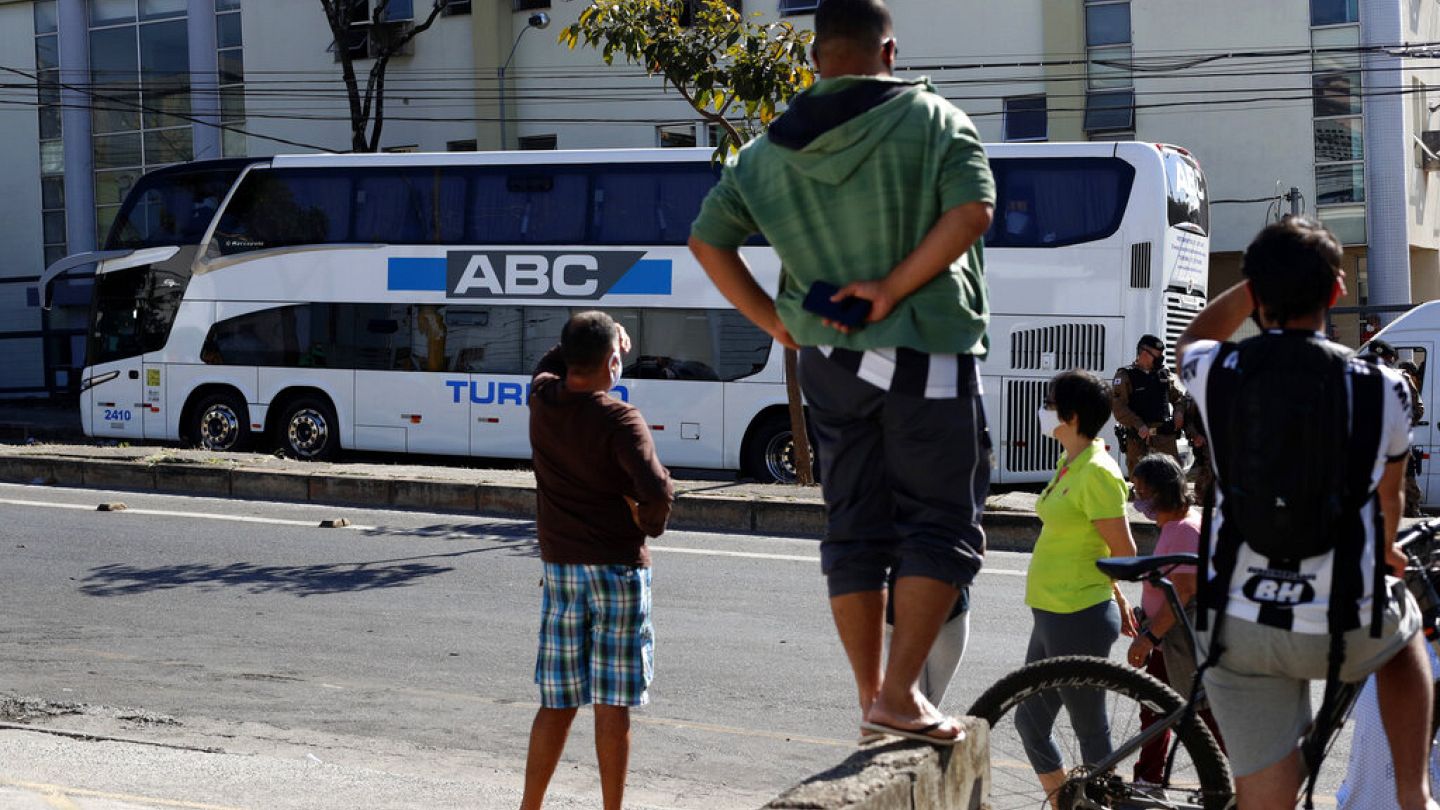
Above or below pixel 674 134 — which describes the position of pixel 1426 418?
below

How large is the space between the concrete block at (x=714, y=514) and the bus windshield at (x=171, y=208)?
938 centimetres

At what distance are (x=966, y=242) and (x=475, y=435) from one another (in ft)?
53.9

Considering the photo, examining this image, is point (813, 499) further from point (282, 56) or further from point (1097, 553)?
point (282, 56)

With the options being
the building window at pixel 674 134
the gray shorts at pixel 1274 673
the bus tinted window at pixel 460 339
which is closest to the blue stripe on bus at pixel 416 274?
the bus tinted window at pixel 460 339

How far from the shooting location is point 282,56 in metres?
32.9

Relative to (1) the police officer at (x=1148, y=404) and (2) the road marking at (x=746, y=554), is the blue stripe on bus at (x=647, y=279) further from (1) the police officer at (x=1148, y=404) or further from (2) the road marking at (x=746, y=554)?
(2) the road marking at (x=746, y=554)

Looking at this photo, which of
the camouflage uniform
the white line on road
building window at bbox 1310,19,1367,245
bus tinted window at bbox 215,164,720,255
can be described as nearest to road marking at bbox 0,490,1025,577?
the white line on road

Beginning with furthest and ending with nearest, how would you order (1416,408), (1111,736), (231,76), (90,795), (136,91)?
(136,91), (231,76), (1416,408), (90,795), (1111,736)

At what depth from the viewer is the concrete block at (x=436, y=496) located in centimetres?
1483

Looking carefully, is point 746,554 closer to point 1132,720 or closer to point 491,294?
point 1132,720

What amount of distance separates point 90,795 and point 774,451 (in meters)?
13.0

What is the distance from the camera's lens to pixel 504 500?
577 inches

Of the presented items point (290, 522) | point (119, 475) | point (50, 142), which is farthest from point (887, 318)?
point (50, 142)

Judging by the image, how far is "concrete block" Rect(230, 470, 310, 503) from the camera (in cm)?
1523
